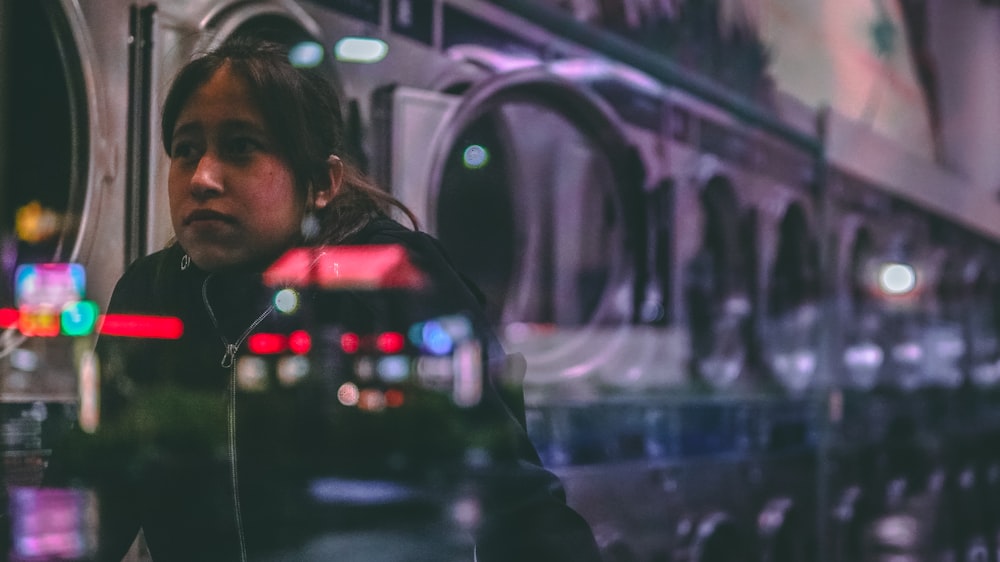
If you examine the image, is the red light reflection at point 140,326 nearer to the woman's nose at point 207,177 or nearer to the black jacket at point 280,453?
the black jacket at point 280,453

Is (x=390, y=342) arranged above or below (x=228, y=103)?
below

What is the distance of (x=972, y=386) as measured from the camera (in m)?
3.38

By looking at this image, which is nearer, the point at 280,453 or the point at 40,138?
the point at 40,138

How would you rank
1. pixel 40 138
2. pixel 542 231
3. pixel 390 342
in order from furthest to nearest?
pixel 542 231 < pixel 390 342 < pixel 40 138

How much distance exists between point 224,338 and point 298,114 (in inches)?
12.6

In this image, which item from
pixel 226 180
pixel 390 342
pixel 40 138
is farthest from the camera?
pixel 390 342

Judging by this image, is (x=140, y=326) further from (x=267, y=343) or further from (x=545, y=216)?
(x=545, y=216)

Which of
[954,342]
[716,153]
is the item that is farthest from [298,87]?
[954,342]

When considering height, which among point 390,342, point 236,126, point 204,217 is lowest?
point 390,342

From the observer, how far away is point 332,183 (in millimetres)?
1434

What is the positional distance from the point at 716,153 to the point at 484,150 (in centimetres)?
73

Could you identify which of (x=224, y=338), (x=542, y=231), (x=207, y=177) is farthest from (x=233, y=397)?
(x=542, y=231)

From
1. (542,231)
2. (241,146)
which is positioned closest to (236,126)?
(241,146)

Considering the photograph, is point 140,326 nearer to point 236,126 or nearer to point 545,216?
point 236,126
